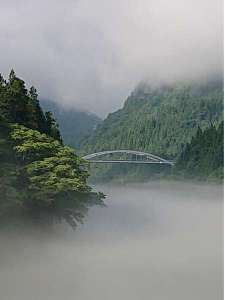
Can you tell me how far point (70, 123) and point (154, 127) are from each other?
0.55 metres

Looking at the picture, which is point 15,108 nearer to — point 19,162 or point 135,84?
point 19,162

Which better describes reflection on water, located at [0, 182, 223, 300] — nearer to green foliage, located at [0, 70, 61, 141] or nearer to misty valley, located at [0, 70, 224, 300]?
misty valley, located at [0, 70, 224, 300]

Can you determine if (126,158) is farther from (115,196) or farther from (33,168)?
(33,168)

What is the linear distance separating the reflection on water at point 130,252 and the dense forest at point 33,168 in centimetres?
12

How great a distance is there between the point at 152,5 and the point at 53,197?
1.38 metres

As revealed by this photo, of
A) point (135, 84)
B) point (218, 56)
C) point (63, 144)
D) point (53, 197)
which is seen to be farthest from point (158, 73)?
point (53, 197)

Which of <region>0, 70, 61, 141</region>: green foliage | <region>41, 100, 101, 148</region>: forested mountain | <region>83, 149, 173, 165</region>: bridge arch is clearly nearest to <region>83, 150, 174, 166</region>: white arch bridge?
<region>83, 149, 173, 165</region>: bridge arch

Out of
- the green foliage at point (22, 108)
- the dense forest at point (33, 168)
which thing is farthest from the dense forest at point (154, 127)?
the green foliage at point (22, 108)

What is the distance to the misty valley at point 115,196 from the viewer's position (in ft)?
10.8

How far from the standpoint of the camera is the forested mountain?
352 cm

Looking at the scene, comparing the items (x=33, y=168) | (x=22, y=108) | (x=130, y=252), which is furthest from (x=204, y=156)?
(x=22, y=108)

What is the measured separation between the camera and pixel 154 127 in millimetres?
3557

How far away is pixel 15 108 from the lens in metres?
3.50

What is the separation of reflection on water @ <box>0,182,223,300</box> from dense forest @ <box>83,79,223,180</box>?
0.59ft
